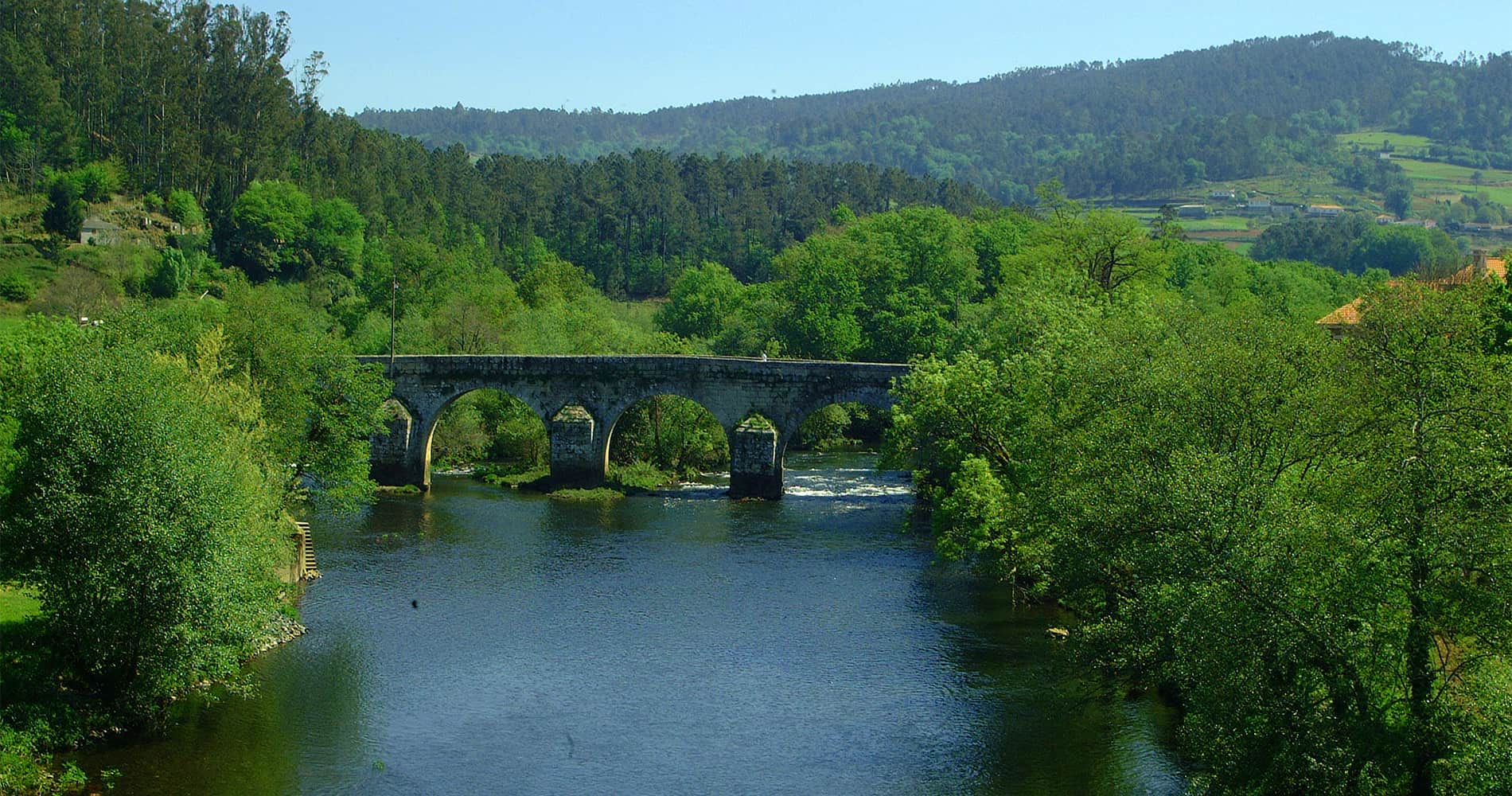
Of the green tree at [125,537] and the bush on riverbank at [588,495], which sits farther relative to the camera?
the bush on riverbank at [588,495]

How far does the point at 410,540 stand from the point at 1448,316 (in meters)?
29.9

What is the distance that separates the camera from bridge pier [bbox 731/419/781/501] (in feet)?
178

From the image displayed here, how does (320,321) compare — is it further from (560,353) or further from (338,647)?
(338,647)

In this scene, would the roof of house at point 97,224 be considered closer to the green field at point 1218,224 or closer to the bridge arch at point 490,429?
the bridge arch at point 490,429

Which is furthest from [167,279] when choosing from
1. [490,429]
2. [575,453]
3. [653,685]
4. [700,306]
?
[653,685]

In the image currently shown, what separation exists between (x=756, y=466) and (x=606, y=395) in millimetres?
6626

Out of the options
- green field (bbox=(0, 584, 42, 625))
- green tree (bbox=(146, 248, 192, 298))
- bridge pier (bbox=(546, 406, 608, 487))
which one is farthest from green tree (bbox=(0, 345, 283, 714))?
green tree (bbox=(146, 248, 192, 298))

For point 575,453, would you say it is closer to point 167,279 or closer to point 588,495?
point 588,495

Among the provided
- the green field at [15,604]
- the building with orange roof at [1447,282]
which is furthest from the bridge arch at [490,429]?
the green field at [15,604]

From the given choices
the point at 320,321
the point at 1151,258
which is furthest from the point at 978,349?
the point at 320,321

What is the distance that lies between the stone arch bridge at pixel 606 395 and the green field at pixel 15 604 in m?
26.1

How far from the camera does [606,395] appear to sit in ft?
187

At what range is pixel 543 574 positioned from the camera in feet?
137

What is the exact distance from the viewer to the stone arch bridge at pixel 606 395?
54.8m
